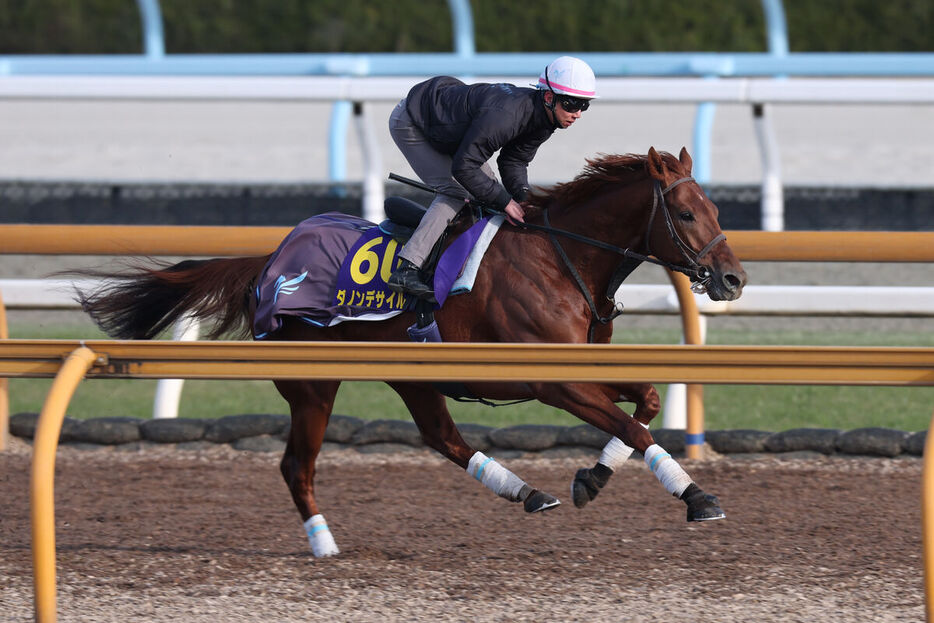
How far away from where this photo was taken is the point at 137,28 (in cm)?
1641

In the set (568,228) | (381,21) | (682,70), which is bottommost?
(568,228)

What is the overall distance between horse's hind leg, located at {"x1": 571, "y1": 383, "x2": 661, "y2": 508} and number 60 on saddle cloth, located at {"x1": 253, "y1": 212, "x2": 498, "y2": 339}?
66cm

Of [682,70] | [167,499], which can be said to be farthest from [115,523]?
[682,70]

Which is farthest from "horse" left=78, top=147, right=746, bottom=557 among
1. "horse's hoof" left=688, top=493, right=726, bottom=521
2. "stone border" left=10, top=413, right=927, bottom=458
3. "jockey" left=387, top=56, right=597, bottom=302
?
"stone border" left=10, top=413, right=927, bottom=458

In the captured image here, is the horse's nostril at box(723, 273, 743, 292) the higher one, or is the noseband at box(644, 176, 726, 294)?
the noseband at box(644, 176, 726, 294)

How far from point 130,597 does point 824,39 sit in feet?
39.7

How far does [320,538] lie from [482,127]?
4.79 feet

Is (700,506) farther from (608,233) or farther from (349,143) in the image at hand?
(349,143)

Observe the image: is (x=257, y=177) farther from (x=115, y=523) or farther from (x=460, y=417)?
(x=115, y=523)

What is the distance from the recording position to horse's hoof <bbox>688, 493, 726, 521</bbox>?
13.8 feet

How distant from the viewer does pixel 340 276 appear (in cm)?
473

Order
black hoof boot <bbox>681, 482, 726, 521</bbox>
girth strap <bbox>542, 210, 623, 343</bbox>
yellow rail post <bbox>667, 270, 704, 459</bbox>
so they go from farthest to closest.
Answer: yellow rail post <bbox>667, 270, 704, 459</bbox> → girth strap <bbox>542, 210, 623, 343</bbox> → black hoof boot <bbox>681, 482, 726, 521</bbox>

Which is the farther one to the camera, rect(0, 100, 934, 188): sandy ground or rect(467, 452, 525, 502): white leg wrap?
rect(0, 100, 934, 188): sandy ground

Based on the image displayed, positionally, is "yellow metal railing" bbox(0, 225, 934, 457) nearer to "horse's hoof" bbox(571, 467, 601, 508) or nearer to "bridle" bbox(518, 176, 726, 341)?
"bridle" bbox(518, 176, 726, 341)
